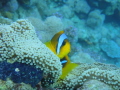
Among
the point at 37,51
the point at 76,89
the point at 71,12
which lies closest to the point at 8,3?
the point at 37,51

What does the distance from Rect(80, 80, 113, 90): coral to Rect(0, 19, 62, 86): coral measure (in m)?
0.49

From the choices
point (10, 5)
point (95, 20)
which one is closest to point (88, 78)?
point (10, 5)

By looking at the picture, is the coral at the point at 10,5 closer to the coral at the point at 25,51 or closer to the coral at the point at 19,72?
the coral at the point at 25,51

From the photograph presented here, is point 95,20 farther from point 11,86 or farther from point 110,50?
point 11,86

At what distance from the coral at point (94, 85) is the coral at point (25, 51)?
0.49m

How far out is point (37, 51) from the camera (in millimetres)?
1866

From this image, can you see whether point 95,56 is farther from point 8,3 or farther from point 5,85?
point 5,85

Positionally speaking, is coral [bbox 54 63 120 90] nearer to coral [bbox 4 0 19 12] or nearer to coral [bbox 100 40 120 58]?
coral [bbox 4 0 19 12]

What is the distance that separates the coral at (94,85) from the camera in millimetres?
2031

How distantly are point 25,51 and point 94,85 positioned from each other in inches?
45.7

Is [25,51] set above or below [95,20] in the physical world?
below

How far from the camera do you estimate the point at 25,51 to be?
5.89 feet

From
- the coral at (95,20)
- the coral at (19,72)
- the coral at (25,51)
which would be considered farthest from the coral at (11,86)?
the coral at (95,20)

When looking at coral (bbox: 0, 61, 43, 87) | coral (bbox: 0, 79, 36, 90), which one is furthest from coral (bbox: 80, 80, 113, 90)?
coral (bbox: 0, 79, 36, 90)
